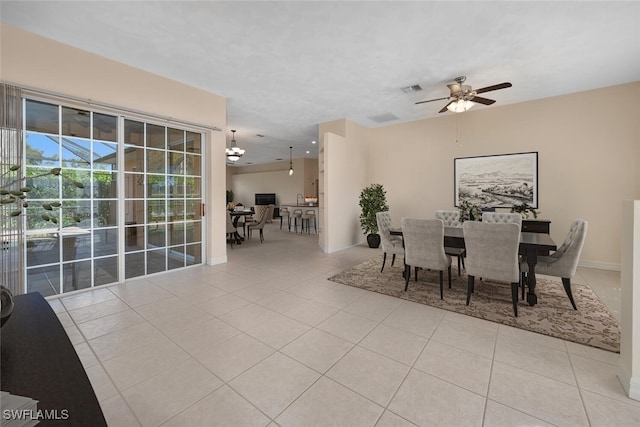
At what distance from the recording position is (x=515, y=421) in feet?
5.04

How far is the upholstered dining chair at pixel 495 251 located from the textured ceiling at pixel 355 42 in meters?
2.15

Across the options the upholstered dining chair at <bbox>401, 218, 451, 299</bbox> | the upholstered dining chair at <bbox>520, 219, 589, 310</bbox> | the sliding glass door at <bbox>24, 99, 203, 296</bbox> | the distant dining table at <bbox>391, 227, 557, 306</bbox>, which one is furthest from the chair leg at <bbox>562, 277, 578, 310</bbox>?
the sliding glass door at <bbox>24, 99, 203, 296</bbox>

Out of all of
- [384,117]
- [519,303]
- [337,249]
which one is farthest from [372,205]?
[519,303]

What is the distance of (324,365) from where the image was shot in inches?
80.2

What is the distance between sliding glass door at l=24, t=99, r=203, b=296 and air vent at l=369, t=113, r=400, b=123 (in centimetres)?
377

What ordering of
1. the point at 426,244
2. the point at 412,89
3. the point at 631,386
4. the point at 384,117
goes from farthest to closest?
the point at 384,117
the point at 412,89
the point at 426,244
the point at 631,386

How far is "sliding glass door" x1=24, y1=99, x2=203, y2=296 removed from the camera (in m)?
3.16

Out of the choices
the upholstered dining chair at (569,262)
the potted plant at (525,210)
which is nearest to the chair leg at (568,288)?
the upholstered dining chair at (569,262)

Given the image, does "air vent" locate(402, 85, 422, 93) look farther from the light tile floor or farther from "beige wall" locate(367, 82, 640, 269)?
the light tile floor

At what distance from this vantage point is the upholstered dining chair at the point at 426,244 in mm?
3251

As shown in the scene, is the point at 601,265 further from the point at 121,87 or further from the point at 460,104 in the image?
the point at 121,87

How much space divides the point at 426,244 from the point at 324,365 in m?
2.01

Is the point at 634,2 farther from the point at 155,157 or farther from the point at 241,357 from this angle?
the point at 155,157

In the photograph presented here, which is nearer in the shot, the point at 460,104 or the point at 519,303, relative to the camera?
the point at 519,303
